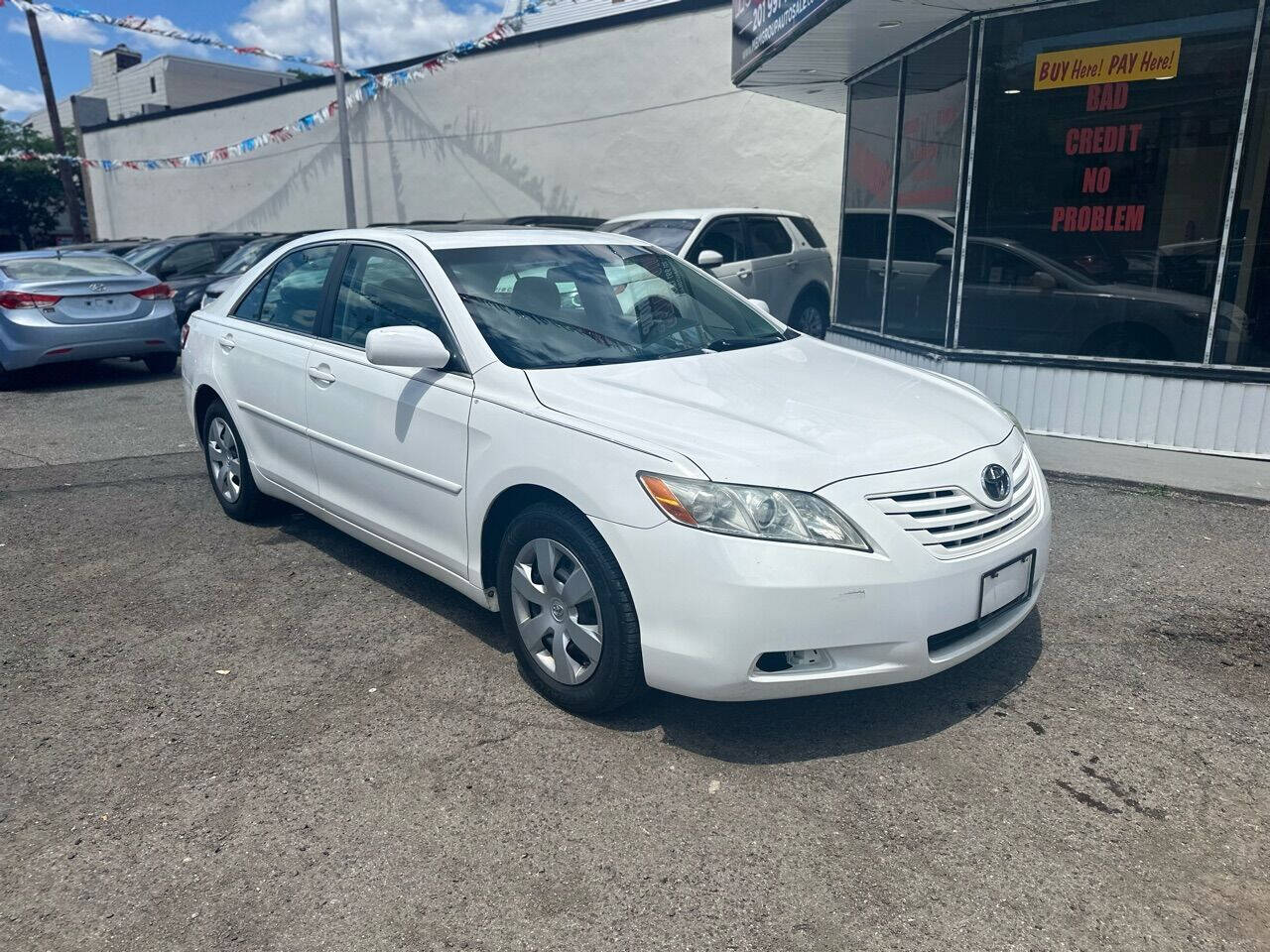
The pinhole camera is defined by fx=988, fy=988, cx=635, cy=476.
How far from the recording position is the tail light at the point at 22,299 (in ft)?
32.0

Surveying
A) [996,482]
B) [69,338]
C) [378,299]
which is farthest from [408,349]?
[69,338]

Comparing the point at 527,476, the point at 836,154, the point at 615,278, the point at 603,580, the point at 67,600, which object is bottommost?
the point at 67,600

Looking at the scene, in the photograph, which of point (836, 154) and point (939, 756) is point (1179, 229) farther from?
point (836, 154)

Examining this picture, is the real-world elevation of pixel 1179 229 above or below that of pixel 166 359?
above

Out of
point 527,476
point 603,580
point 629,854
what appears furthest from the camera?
point 527,476

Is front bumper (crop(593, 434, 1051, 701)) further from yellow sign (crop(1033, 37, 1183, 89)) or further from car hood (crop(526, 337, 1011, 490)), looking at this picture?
yellow sign (crop(1033, 37, 1183, 89))

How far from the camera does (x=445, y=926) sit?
2494 mm

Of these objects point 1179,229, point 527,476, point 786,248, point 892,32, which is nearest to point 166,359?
point 786,248

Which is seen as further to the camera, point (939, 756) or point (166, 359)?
point (166, 359)

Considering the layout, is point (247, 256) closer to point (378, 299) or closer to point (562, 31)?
point (562, 31)

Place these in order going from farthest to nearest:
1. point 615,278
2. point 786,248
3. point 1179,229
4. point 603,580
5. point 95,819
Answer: point 786,248 < point 1179,229 < point 615,278 < point 603,580 < point 95,819

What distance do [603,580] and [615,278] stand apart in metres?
1.69

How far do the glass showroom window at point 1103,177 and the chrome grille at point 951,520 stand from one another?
447 centimetres

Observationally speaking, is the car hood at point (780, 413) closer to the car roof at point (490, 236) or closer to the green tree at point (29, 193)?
the car roof at point (490, 236)
